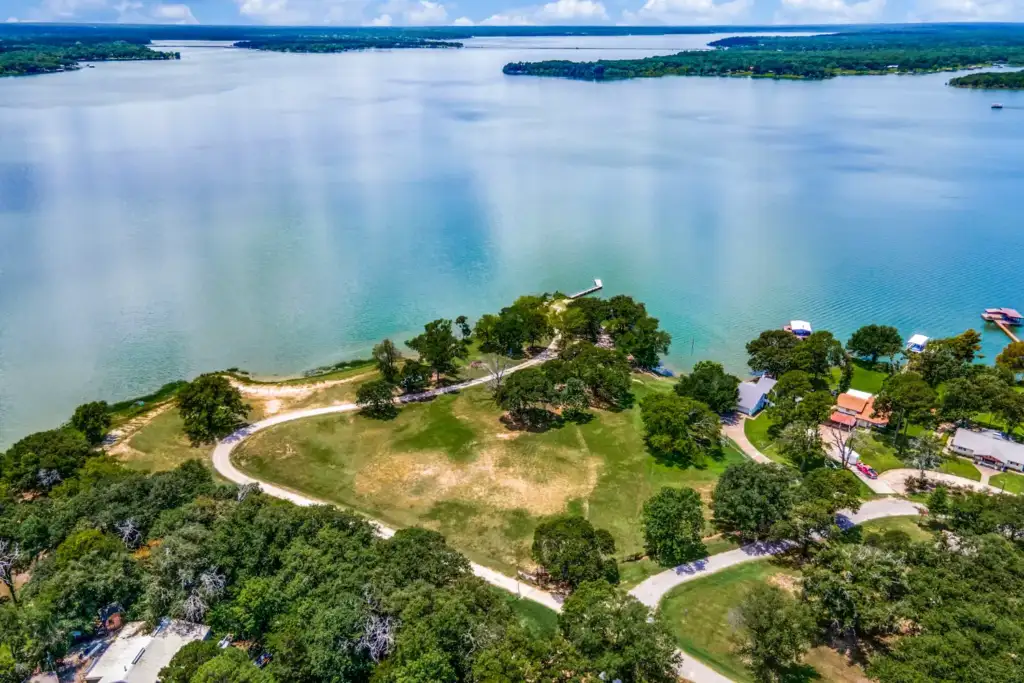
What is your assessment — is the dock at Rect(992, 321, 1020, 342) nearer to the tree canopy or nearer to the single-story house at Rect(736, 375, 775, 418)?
the single-story house at Rect(736, 375, 775, 418)

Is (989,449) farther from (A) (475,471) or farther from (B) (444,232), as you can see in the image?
(B) (444,232)

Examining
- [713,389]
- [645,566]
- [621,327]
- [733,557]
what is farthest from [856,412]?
[645,566]

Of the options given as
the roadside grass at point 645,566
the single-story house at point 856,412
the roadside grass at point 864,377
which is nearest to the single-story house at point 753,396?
the single-story house at point 856,412

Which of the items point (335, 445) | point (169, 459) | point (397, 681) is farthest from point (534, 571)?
point (169, 459)

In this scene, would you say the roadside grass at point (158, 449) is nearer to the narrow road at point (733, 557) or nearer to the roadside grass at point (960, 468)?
the narrow road at point (733, 557)

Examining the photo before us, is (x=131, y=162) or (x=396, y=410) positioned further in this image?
(x=131, y=162)

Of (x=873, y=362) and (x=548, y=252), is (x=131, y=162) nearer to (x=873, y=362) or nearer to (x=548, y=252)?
(x=548, y=252)

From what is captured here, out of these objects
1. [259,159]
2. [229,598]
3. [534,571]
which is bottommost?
[534,571]
